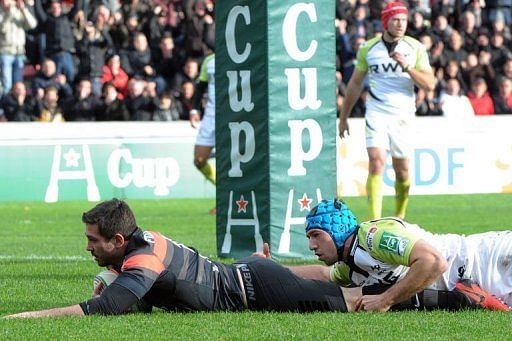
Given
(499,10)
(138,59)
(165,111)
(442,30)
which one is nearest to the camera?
(165,111)

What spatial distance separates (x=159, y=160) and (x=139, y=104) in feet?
7.04

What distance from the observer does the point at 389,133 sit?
14.4 metres

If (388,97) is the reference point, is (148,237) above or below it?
below

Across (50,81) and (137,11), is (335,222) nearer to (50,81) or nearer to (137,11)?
(50,81)

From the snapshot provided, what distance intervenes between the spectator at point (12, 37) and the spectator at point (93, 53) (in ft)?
3.43

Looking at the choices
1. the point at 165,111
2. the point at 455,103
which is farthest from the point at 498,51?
the point at 165,111

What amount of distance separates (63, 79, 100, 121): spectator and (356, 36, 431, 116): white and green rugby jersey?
9.07m

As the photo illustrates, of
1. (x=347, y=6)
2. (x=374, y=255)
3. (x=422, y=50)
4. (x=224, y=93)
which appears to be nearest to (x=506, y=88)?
(x=347, y=6)

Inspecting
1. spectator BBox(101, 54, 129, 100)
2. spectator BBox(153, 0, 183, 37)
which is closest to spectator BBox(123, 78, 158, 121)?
spectator BBox(101, 54, 129, 100)

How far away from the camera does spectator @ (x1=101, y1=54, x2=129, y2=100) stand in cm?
2370

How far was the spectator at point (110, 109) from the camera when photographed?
22.7m

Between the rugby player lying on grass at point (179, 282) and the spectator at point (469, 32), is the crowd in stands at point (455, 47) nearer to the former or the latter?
the spectator at point (469, 32)

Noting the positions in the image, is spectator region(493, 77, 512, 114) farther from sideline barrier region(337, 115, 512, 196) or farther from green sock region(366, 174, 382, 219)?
green sock region(366, 174, 382, 219)

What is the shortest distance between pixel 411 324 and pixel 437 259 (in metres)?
0.41
